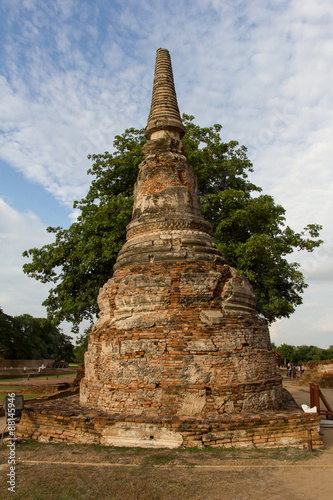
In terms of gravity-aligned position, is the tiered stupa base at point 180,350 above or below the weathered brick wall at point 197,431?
above

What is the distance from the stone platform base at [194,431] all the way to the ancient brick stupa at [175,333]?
0.52 feet

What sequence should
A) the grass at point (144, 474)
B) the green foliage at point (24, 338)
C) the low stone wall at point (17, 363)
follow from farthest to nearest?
the green foliage at point (24, 338), the low stone wall at point (17, 363), the grass at point (144, 474)

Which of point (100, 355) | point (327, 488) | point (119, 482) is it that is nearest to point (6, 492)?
point (119, 482)

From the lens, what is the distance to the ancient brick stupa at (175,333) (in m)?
6.57

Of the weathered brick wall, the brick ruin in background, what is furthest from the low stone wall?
the weathered brick wall

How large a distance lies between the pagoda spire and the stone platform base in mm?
7441

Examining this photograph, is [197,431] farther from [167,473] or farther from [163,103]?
[163,103]

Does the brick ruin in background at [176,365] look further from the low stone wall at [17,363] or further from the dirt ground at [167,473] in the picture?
the low stone wall at [17,363]

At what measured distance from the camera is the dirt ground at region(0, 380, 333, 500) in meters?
4.33

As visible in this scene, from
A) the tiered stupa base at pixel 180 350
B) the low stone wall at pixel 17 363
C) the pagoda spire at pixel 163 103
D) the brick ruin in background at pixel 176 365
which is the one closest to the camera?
the brick ruin in background at pixel 176 365

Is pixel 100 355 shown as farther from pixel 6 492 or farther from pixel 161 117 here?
pixel 161 117

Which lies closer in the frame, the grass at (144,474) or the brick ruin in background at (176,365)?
the grass at (144,474)

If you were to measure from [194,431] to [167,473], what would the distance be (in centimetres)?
104

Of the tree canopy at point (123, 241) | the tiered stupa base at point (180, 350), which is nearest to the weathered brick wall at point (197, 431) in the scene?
the tiered stupa base at point (180, 350)
